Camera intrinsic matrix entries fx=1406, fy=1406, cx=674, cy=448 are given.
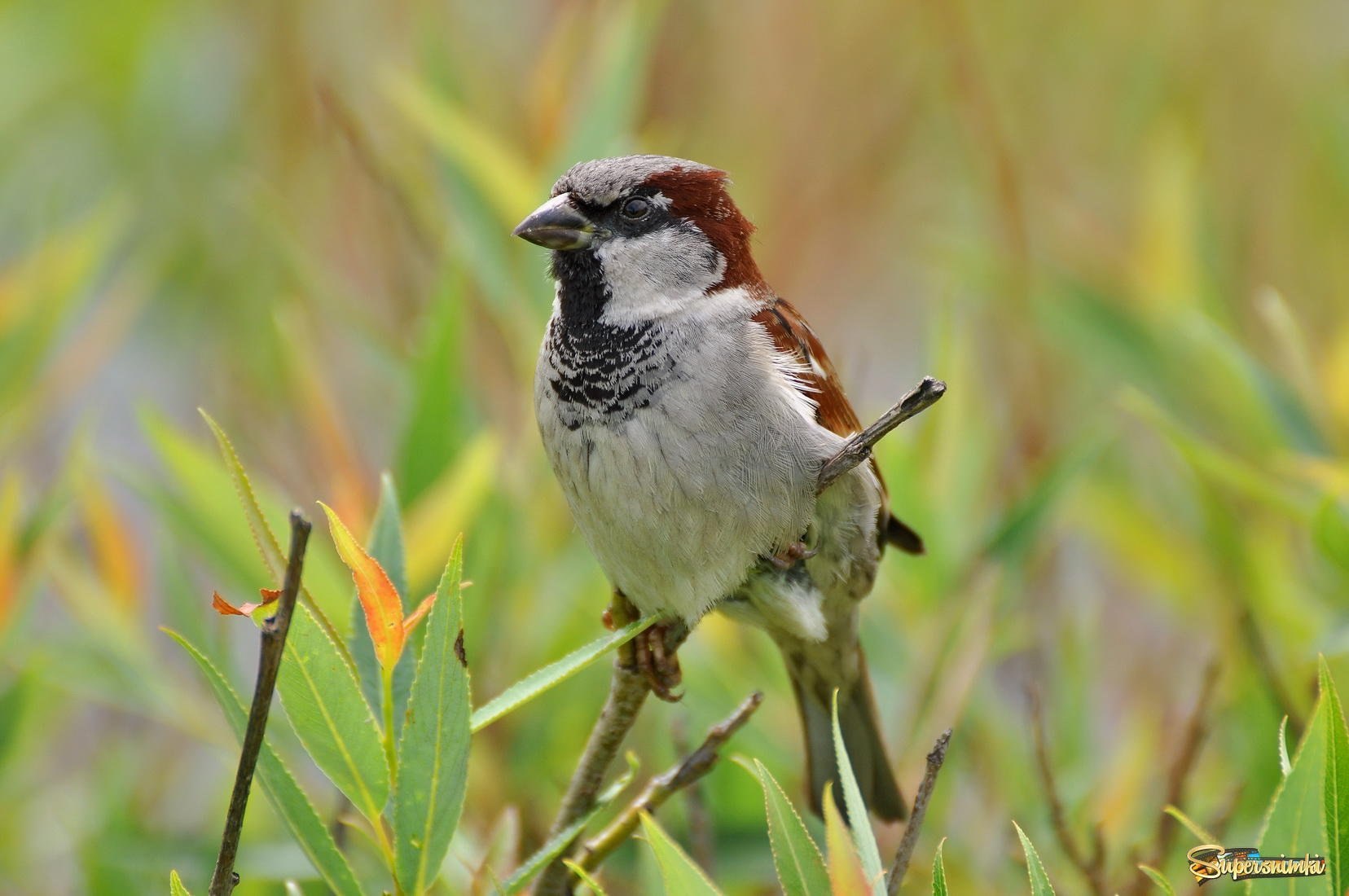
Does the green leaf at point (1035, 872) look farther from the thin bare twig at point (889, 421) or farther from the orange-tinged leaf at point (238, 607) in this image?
the orange-tinged leaf at point (238, 607)

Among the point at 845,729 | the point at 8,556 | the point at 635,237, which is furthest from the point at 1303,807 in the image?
the point at 8,556

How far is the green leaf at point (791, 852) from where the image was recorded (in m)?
1.17

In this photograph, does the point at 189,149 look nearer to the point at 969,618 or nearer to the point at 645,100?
the point at 645,100

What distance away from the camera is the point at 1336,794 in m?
1.11

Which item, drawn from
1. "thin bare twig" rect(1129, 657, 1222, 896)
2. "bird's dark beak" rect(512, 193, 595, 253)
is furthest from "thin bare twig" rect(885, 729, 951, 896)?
"bird's dark beak" rect(512, 193, 595, 253)

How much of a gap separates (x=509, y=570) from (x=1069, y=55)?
95.3 inches

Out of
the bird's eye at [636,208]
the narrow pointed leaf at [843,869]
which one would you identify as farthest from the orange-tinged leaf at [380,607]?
the bird's eye at [636,208]

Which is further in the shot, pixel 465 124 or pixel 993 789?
pixel 465 124

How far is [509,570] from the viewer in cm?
224

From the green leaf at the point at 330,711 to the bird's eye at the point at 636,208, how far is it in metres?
0.89

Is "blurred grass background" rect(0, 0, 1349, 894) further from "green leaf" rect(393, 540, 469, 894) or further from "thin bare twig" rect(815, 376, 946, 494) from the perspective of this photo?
"thin bare twig" rect(815, 376, 946, 494)

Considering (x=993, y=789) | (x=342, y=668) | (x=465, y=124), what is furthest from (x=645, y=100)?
(x=342, y=668)

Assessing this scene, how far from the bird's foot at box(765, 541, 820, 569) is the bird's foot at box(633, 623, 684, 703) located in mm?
161

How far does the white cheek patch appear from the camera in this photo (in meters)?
1.83
